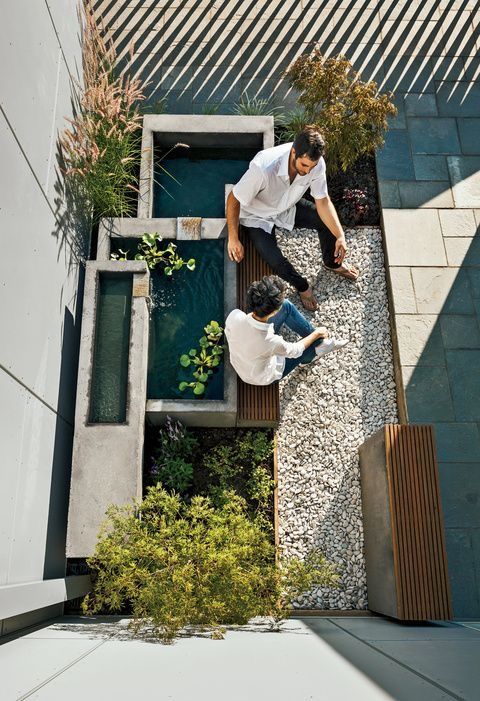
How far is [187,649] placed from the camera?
276cm

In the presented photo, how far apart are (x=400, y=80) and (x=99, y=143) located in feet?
10.1

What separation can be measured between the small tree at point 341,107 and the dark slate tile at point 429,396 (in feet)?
6.12

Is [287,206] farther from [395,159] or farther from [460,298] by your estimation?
[460,298]

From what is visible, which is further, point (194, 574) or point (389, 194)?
point (389, 194)

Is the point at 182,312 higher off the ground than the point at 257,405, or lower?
higher

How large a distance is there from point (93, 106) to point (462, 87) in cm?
362

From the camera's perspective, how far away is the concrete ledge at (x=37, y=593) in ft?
9.18

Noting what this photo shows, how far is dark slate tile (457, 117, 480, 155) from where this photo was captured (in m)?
5.71

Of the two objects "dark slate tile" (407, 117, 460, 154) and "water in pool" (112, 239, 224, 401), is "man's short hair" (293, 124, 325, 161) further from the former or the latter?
"dark slate tile" (407, 117, 460, 154)

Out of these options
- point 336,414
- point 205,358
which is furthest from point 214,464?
point 336,414

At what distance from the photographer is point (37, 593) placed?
3201 mm

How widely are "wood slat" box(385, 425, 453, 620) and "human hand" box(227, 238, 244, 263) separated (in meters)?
1.71

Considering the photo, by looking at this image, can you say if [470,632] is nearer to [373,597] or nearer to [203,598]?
[373,597]

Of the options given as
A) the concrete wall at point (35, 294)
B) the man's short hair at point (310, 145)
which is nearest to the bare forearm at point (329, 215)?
the man's short hair at point (310, 145)
